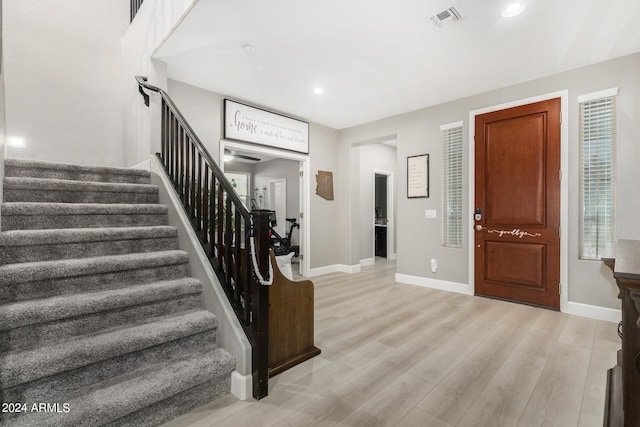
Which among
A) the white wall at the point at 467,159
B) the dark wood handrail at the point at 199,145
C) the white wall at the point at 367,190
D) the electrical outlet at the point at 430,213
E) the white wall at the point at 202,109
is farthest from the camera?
the white wall at the point at 367,190

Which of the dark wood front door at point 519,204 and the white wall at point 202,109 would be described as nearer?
the dark wood front door at point 519,204

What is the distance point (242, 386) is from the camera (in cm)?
168

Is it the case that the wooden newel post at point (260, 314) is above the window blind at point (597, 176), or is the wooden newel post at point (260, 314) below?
below

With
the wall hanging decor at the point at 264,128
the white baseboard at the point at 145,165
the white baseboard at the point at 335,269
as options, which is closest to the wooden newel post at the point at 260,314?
the white baseboard at the point at 145,165

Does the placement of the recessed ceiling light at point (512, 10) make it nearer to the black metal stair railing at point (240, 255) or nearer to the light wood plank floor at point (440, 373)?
the black metal stair railing at point (240, 255)

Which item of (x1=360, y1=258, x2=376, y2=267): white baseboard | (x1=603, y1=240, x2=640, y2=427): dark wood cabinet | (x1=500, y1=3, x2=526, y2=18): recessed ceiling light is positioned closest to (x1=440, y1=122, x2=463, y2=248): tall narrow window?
(x1=500, y1=3, x2=526, y2=18): recessed ceiling light

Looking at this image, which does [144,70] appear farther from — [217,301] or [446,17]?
[446,17]

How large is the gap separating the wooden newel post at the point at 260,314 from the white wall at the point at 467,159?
321 cm

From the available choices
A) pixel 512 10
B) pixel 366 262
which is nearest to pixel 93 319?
pixel 512 10

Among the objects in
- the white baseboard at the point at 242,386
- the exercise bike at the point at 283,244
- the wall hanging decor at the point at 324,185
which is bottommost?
the white baseboard at the point at 242,386

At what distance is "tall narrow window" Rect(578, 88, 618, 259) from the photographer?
2998 millimetres

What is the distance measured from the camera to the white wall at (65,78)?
316 cm

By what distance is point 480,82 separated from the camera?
3.54m

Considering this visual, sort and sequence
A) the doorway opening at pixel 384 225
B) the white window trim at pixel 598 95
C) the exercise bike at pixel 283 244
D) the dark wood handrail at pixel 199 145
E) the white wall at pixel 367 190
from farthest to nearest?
the doorway opening at pixel 384 225, the exercise bike at pixel 283 244, the white wall at pixel 367 190, the white window trim at pixel 598 95, the dark wood handrail at pixel 199 145
